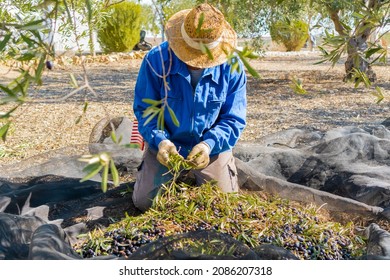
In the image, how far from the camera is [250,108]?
848cm

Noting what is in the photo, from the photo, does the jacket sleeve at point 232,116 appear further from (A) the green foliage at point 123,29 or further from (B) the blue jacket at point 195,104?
(A) the green foliage at point 123,29

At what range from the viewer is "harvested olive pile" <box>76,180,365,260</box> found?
2828 millimetres

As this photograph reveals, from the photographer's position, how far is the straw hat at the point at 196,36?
324 cm

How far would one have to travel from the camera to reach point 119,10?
58.9 feet

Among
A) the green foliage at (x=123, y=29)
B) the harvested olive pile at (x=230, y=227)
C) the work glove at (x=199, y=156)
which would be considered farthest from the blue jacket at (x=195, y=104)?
the green foliage at (x=123, y=29)

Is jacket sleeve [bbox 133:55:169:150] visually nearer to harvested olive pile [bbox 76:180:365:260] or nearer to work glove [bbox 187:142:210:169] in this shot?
work glove [bbox 187:142:210:169]

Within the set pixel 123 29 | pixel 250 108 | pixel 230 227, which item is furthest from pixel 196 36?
pixel 123 29

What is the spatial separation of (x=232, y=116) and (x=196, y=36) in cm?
59

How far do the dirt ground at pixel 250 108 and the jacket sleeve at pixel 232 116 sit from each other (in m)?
0.84

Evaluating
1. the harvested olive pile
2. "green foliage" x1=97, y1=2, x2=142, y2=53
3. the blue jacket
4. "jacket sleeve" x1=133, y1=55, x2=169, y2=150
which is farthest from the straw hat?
"green foliage" x1=97, y1=2, x2=142, y2=53

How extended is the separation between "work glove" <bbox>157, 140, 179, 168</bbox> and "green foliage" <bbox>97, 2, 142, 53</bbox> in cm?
1497

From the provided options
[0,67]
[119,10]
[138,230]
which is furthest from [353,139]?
[119,10]

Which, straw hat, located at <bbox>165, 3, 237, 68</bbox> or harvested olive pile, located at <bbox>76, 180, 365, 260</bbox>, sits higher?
straw hat, located at <bbox>165, 3, 237, 68</bbox>

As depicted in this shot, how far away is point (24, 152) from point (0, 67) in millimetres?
8598
